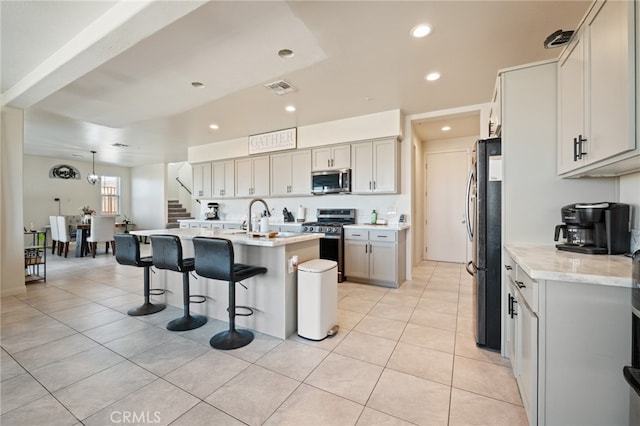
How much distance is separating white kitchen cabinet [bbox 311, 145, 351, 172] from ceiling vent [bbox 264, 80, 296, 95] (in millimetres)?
1513

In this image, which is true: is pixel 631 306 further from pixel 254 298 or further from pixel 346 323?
pixel 254 298

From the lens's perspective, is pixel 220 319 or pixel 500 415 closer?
pixel 500 415

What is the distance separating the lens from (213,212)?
690cm

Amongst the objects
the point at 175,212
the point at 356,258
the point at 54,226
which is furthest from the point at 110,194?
the point at 356,258

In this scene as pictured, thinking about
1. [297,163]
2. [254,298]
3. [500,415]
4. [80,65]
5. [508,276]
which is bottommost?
[500,415]

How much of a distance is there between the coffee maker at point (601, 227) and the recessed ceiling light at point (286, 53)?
8.49ft

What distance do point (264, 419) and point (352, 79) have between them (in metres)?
3.30

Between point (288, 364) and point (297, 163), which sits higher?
point (297, 163)

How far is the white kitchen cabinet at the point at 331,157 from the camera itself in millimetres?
4727

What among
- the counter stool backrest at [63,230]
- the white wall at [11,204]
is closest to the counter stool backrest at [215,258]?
the white wall at [11,204]

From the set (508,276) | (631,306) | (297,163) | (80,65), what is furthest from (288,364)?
(297,163)

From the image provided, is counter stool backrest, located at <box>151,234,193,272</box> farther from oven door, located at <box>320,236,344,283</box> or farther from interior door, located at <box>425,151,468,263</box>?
interior door, located at <box>425,151,468,263</box>

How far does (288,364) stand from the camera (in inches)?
82.2

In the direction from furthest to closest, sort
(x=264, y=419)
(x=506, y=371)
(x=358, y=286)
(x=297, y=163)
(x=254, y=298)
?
(x=297, y=163)
(x=358, y=286)
(x=254, y=298)
(x=506, y=371)
(x=264, y=419)
